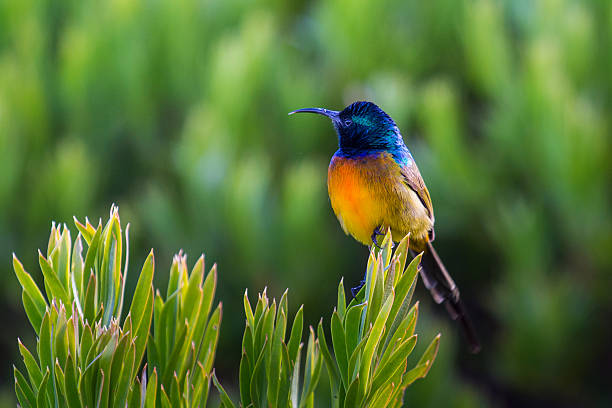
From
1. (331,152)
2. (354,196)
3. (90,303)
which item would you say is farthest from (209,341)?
(331,152)

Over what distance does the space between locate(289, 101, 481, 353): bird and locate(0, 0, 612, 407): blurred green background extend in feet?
4.61

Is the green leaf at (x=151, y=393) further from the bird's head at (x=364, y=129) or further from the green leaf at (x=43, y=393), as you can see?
the bird's head at (x=364, y=129)

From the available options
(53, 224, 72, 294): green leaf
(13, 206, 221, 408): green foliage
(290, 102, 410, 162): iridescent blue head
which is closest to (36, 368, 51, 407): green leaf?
(13, 206, 221, 408): green foliage

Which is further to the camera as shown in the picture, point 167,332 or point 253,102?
point 253,102

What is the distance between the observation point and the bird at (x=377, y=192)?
41.1 inches

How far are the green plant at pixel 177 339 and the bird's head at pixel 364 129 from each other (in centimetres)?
27

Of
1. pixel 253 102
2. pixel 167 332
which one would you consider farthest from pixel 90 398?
pixel 253 102

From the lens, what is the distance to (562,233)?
9.87ft

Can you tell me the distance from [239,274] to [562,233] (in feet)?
4.67

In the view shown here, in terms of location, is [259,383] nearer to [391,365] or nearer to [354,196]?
[391,365]

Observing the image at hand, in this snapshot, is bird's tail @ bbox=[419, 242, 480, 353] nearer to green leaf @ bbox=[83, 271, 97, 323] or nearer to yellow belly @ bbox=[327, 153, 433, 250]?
yellow belly @ bbox=[327, 153, 433, 250]

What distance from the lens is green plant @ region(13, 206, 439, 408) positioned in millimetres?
669

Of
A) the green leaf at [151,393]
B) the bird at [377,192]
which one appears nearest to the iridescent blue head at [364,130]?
the bird at [377,192]

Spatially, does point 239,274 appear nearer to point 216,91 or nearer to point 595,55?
point 216,91
